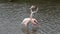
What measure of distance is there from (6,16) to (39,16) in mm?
445

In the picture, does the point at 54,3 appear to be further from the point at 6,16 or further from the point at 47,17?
the point at 6,16

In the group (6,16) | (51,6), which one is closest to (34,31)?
(6,16)

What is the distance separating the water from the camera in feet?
6.31

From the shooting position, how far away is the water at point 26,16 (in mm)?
1923

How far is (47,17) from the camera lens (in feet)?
7.59

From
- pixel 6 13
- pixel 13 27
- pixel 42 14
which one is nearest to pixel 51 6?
pixel 42 14

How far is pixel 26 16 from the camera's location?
2268 millimetres

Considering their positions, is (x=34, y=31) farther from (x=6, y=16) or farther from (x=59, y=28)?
(x=6, y=16)

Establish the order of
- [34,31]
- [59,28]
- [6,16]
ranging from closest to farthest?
[34,31] < [59,28] < [6,16]

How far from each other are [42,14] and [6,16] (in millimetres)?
494

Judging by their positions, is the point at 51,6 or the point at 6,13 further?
the point at 51,6

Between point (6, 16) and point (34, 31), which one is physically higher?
point (34, 31)

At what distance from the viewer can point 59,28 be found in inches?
78.1

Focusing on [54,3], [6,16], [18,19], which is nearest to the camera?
[18,19]
